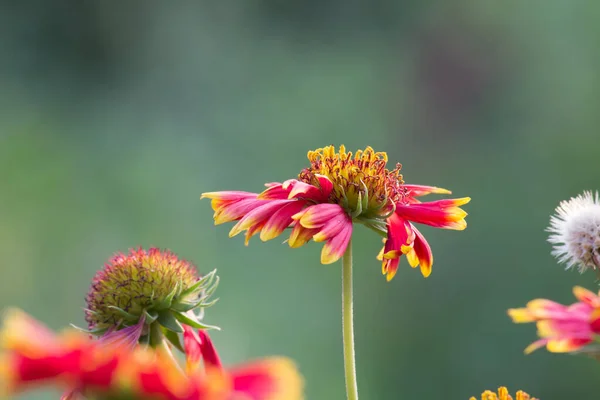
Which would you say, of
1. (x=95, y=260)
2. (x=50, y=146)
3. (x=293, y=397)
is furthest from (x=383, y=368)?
(x=293, y=397)

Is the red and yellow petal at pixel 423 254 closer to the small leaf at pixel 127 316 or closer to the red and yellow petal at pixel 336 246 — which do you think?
the red and yellow petal at pixel 336 246

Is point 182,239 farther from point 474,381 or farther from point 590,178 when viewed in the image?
point 590,178

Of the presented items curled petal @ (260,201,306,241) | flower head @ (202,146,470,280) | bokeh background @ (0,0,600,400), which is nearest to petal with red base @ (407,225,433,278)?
flower head @ (202,146,470,280)

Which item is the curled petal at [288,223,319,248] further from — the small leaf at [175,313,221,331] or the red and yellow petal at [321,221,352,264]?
the small leaf at [175,313,221,331]

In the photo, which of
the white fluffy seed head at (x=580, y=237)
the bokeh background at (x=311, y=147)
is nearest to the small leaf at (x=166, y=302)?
the white fluffy seed head at (x=580, y=237)

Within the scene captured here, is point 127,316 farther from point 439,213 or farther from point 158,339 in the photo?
point 439,213

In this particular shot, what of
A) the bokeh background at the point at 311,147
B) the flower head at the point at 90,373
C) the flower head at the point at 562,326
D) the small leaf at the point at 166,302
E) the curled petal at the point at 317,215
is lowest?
the flower head at the point at 90,373
